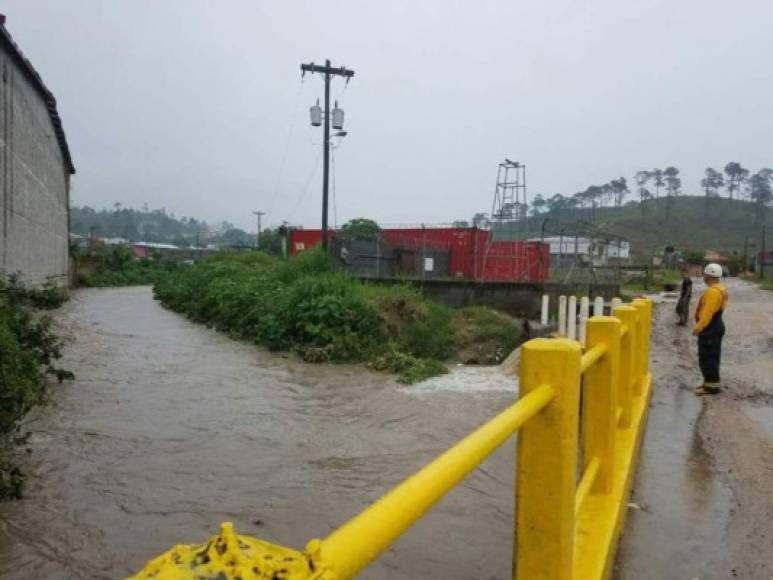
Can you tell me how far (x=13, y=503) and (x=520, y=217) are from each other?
22719mm

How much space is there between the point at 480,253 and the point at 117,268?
25.2m

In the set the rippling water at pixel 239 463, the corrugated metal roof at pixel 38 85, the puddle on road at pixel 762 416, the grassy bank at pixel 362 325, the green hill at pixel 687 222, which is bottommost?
the rippling water at pixel 239 463

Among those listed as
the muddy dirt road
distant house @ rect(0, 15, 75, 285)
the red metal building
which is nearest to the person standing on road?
the red metal building

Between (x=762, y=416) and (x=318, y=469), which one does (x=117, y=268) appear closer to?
(x=318, y=469)

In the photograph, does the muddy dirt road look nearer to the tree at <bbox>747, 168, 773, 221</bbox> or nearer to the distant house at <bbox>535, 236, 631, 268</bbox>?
the distant house at <bbox>535, 236, 631, 268</bbox>

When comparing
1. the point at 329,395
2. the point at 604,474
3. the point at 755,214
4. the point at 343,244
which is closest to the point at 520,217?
the point at 343,244

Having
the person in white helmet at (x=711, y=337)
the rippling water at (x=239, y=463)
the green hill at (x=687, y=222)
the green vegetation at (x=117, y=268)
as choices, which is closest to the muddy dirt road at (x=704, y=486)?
the person in white helmet at (x=711, y=337)

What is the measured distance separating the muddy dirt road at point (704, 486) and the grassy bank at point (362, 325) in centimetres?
407

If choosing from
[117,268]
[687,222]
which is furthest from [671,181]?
[117,268]

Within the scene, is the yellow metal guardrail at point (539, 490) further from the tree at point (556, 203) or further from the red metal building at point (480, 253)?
the tree at point (556, 203)

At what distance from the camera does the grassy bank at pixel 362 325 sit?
12031 millimetres

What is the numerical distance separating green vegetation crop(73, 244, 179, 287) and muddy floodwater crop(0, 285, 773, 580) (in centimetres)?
2707

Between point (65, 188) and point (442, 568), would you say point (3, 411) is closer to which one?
point (442, 568)

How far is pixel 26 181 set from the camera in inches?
586
